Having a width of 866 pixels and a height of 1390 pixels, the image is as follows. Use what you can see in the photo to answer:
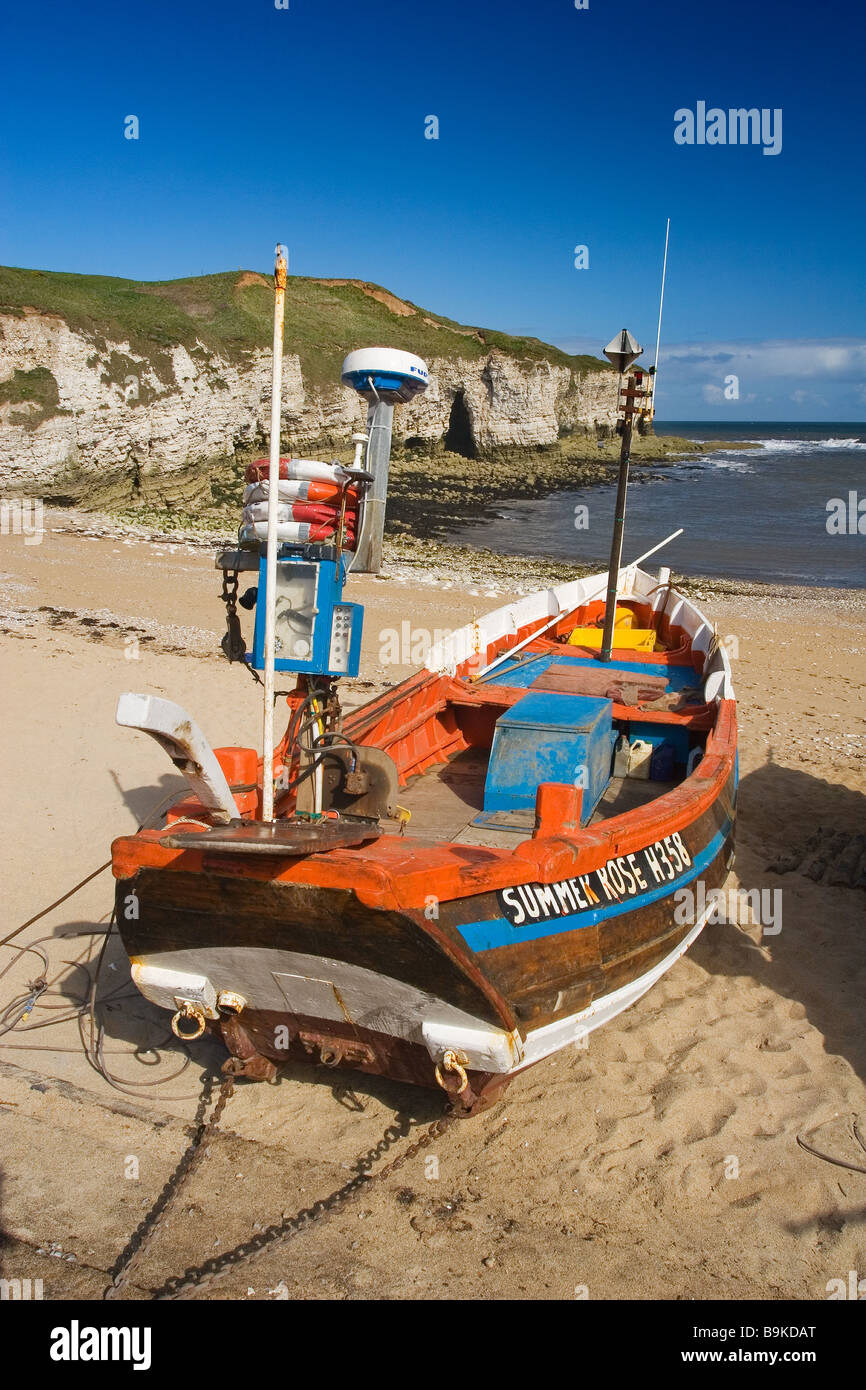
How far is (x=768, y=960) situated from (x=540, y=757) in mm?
2169

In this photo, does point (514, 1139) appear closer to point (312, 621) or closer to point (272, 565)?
point (312, 621)

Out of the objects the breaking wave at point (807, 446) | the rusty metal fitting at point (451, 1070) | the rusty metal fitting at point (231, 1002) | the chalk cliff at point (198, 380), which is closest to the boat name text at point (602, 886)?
the rusty metal fitting at point (451, 1070)

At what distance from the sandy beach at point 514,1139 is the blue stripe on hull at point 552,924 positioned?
3.36 feet

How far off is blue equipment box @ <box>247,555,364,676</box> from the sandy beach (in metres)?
2.36

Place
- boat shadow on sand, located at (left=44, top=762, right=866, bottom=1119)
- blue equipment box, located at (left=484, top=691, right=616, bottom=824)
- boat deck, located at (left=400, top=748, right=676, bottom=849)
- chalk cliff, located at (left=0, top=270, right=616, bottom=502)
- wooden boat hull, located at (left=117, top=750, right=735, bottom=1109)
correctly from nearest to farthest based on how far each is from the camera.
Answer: wooden boat hull, located at (left=117, top=750, right=735, bottom=1109)
boat shadow on sand, located at (left=44, top=762, right=866, bottom=1119)
boat deck, located at (left=400, top=748, right=676, bottom=849)
blue equipment box, located at (left=484, top=691, right=616, bottom=824)
chalk cliff, located at (left=0, top=270, right=616, bottom=502)

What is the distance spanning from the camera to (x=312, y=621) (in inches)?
188

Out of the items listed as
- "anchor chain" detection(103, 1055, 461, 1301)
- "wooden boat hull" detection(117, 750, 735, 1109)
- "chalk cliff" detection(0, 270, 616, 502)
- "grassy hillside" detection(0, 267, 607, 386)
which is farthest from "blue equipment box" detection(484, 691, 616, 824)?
"grassy hillside" detection(0, 267, 607, 386)

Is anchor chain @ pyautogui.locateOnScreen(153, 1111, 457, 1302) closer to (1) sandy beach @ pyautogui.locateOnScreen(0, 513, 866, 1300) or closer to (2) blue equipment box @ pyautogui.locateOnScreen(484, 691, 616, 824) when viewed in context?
(1) sandy beach @ pyautogui.locateOnScreen(0, 513, 866, 1300)

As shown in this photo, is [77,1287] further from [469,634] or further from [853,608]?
[853,608]

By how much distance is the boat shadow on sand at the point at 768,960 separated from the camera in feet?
17.0

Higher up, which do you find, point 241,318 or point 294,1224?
point 241,318

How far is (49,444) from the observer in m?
27.4

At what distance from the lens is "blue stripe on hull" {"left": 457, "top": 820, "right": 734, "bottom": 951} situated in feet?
13.1

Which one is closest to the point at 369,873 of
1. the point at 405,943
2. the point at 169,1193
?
the point at 405,943
